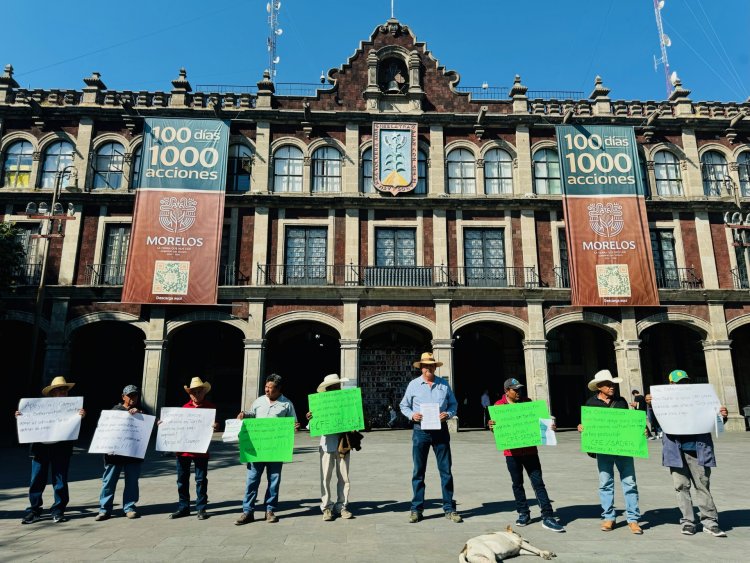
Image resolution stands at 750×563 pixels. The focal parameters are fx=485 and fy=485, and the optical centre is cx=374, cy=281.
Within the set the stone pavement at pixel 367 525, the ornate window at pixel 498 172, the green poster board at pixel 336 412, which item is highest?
the ornate window at pixel 498 172

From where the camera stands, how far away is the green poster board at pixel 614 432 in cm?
581

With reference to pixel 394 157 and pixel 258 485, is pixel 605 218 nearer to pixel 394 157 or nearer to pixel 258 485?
pixel 394 157

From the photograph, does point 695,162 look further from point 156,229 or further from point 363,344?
point 156,229

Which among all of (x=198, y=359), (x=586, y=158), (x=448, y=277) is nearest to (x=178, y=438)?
(x=448, y=277)

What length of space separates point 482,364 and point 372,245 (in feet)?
26.8

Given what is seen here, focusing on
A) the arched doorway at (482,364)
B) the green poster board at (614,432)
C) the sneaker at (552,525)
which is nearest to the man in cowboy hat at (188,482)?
the sneaker at (552,525)

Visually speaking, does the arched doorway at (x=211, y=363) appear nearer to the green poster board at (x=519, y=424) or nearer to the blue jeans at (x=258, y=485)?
the blue jeans at (x=258, y=485)

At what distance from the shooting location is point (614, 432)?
5.93 m

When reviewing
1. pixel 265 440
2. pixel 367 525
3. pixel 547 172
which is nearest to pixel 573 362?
pixel 547 172

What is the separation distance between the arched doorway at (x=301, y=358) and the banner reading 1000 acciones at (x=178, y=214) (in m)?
4.55

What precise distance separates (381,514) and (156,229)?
16324mm

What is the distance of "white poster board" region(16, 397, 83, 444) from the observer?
6.65 m

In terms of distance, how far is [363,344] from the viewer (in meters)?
22.0

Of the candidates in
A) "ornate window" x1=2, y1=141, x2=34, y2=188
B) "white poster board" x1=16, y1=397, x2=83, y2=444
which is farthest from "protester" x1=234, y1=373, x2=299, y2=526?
"ornate window" x1=2, y1=141, x2=34, y2=188
